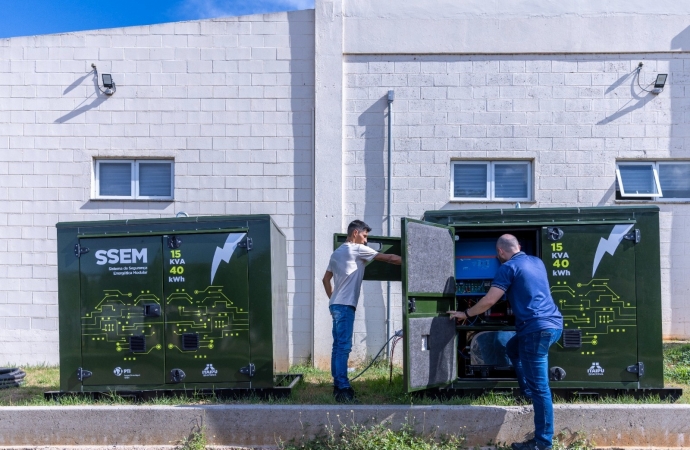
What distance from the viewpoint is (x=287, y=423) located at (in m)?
6.45

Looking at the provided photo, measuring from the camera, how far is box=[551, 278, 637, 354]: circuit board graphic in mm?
6777

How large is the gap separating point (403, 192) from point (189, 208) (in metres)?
3.06

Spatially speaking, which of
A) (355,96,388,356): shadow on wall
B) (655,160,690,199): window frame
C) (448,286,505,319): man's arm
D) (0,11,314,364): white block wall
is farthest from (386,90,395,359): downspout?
(655,160,690,199): window frame

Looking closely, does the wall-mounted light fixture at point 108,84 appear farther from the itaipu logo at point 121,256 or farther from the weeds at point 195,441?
the weeds at point 195,441

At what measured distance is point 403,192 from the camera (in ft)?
32.3

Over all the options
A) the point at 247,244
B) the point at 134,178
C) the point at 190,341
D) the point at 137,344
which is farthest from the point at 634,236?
the point at 134,178

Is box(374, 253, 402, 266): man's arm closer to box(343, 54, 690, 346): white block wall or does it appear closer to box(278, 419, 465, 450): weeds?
box(278, 419, 465, 450): weeds

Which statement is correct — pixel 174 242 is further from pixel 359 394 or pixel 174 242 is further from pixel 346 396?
pixel 359 394

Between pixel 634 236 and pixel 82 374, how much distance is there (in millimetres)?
5715

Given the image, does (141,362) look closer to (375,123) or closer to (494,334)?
(494,334)

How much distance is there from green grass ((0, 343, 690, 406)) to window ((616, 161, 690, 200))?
83.7 inches

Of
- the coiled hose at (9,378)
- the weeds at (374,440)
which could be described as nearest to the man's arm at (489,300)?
the weeds at (374,440)

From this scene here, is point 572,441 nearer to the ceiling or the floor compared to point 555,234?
nearer to the floor

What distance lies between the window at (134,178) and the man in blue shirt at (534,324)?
217 inches
